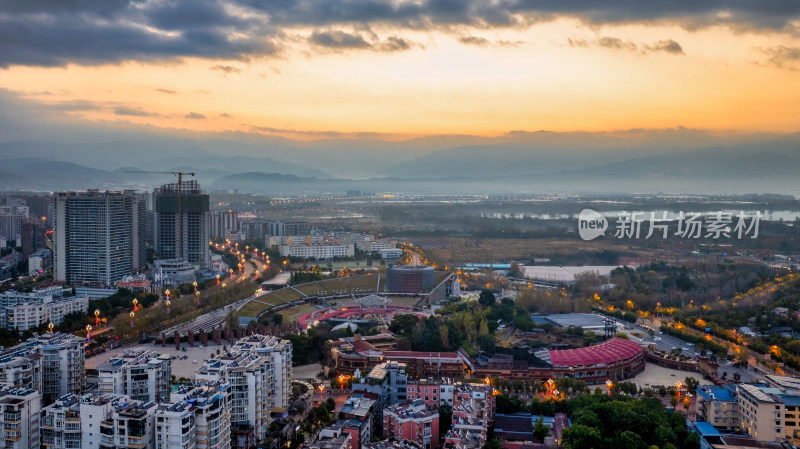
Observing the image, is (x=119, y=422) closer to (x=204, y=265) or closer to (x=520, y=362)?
(x=520, y=362)

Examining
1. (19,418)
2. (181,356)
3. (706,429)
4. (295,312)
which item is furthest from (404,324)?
(19,418)

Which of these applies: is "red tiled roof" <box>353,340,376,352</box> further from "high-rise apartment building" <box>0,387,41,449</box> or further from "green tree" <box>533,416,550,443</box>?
"high-rise apartment building" <box>0,387,41,449</box>

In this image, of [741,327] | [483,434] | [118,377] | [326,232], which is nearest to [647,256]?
[741,327]

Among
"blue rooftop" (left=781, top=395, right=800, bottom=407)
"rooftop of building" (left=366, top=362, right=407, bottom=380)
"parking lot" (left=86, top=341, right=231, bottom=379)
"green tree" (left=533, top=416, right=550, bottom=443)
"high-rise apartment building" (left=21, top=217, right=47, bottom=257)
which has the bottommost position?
"parking lot" (left=86, top=341, right=231, bottom=379)

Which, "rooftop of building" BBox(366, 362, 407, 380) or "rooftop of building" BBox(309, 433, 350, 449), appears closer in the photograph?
"rooftop of building" BBox(309, 433, 350, 449)

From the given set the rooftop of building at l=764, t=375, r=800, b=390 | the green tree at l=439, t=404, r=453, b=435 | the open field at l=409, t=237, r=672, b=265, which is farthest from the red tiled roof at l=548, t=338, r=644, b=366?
the open field at l=409, t=237, r=672, b=265

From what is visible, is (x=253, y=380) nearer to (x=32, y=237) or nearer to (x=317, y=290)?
(x=317, y=290)

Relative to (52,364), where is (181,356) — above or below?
below

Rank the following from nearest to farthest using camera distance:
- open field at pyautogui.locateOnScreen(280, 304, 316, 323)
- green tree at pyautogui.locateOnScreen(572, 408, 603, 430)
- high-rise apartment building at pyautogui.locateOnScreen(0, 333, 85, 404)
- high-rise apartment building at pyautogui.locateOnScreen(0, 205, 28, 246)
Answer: green tree at pyautogui.locateOnScreen(572, 408, 603, 430)
high-rise apartment building at pyautogui.locateOnScreen(0, 333, 85, 404)
open field at pyautogui.locateOnScreen(280, 304, 316, 323)
high-rise apartment building at pyautogui.locateOnScreen(0, 205, 28, 246)

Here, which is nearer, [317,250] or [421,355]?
[421,355]
